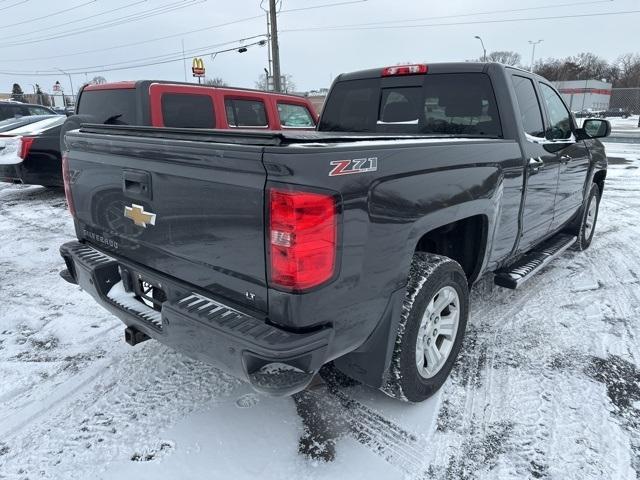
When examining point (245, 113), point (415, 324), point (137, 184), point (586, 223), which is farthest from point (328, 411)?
point (245, 113)

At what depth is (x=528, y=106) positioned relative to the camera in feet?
12.3

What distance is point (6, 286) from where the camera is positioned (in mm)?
4512

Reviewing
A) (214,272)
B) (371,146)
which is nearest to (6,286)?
(214,272)

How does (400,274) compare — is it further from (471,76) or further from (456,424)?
(471,76)

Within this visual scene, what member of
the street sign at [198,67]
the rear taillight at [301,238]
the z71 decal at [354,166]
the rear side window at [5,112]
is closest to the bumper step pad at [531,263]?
the z71 decal at [354,166]

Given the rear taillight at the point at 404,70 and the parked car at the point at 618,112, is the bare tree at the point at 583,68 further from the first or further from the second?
the rear taillight at the point at 404,70

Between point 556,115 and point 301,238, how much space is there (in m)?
3.66

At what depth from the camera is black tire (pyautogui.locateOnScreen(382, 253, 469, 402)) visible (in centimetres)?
238

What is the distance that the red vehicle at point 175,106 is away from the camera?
5.84 m

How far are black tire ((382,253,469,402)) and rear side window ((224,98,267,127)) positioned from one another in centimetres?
505

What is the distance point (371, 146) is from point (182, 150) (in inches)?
33.2

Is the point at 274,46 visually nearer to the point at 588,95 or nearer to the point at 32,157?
the point at 32,157

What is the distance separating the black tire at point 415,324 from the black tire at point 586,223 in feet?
11.2

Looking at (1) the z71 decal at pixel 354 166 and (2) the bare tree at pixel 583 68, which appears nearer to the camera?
(1) the z71 decal at pixel 354 166
